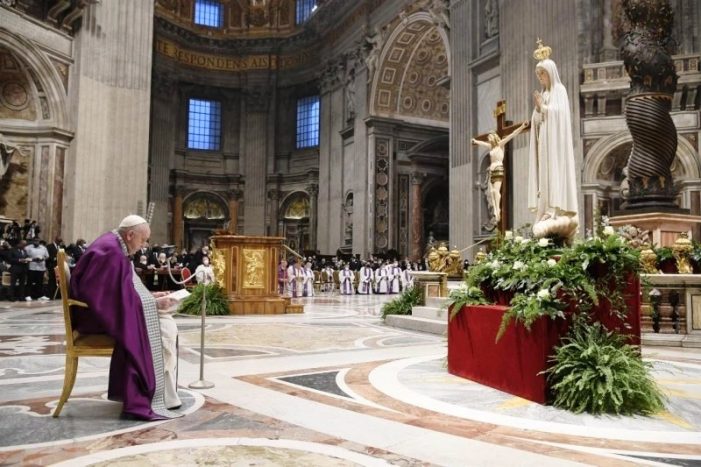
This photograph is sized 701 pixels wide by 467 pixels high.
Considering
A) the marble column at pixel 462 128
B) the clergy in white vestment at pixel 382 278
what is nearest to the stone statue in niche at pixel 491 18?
the marble column at pixel 462 128

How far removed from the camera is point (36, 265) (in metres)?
13.2

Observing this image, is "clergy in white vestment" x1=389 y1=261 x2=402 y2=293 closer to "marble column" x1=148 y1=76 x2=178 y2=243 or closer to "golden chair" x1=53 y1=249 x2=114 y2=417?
"marble column" x1=148 y1=76 x2=178 y2=243

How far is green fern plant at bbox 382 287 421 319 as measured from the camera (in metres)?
10.4

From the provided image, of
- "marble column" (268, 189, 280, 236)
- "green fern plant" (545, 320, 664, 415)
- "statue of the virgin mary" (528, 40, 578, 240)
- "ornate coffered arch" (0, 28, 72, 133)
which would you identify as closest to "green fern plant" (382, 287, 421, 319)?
"statue of the virgin mary" (528, 40, 578, 240)

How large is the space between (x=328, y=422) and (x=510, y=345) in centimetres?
165

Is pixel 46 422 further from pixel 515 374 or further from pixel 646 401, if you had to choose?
pixel 646 401

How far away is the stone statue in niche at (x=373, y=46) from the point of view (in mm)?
25203

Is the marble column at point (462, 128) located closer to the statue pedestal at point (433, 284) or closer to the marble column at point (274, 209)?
the statue pedestal at point (433, 284)

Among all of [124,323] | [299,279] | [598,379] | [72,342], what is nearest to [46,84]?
[299,279]

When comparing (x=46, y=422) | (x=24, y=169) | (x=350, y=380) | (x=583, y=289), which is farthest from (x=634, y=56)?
(x=24, y=169)

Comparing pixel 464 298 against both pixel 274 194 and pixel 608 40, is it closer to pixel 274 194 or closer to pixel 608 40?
pixel 608 40

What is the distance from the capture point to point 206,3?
3422 cm

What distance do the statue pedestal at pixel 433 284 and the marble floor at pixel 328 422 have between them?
4.01 m

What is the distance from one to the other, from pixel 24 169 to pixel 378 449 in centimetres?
1584
